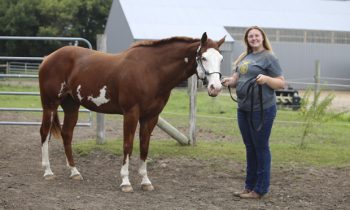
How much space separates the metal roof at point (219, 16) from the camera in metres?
31.8

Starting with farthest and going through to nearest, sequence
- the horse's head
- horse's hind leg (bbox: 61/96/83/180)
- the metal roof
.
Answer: the metal roof, horse's hind leg (bbox: 61/96/83/180), the horse's head

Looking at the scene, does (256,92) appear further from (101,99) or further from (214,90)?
(101,99)

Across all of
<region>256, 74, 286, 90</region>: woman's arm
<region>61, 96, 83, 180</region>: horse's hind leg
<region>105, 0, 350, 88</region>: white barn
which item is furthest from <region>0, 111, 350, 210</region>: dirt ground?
<region>105, 0, 350, 88</region>: white barn

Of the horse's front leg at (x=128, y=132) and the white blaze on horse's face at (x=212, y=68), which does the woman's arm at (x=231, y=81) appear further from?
the horse's front leg at (x=128, y=132)

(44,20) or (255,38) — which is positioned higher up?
(255,38)

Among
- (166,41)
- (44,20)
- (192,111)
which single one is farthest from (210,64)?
(44,20)

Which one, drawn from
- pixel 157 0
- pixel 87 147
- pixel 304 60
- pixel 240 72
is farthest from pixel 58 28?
pixel 240 72

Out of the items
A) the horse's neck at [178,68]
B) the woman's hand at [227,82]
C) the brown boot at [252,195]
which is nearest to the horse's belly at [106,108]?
the horse's neck at [178,68]

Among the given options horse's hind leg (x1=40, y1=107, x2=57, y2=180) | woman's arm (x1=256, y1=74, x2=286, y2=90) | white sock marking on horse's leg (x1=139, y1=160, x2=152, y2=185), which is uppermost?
woman's arm (x1=256, y1=74, x2=286, y2=90)

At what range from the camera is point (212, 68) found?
17.1ft

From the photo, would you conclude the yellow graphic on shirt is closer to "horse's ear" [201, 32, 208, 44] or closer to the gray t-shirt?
the gray t-shirt

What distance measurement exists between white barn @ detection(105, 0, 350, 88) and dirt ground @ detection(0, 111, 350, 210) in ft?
75.6

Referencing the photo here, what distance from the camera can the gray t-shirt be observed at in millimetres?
5164

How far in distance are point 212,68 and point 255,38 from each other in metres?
0.53
